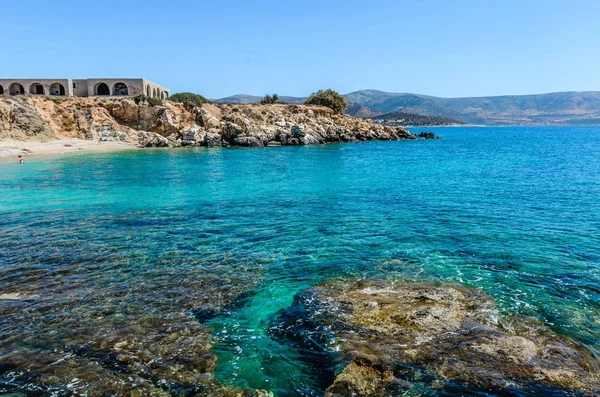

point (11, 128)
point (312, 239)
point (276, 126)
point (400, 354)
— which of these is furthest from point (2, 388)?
point (276, 126)

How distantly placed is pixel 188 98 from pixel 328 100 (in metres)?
33.7

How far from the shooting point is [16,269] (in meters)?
11.8

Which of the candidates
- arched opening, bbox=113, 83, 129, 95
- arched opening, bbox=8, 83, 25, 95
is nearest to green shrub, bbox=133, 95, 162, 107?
arched opening, bbox=113, 83, 129, 95

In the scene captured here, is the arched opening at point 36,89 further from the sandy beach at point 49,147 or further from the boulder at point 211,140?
the boulder at point 211,140

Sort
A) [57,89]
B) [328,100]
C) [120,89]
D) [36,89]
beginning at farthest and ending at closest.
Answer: [328,100], [120,89], [57,89], [36,89]

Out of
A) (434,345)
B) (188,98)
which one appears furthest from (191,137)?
(434,345)

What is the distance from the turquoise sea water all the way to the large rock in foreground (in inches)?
24.5

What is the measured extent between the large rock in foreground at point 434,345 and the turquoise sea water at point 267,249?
623mm

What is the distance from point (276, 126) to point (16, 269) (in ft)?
206

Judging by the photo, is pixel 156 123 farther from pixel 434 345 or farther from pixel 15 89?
pixel 434 345

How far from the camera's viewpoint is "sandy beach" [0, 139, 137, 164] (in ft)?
151

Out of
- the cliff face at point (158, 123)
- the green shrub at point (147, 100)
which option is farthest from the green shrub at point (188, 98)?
the green shrub at point (147, 100)

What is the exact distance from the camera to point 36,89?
220ft

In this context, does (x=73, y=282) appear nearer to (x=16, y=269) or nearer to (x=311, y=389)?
(x=16, y=269)
